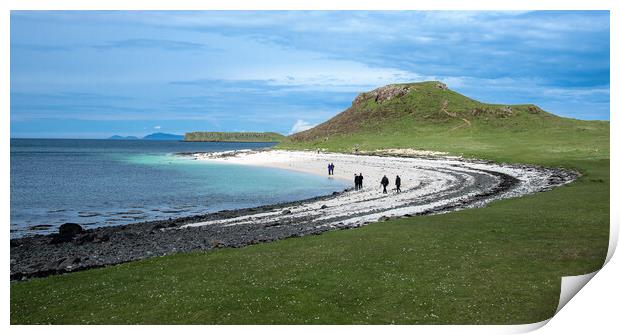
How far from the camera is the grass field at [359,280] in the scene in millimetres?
18219

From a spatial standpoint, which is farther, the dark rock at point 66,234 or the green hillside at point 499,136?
the green hillside at point 499,136

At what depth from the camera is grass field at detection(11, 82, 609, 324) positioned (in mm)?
18219

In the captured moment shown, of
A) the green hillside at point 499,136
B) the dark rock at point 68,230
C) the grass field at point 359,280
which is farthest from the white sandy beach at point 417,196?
the green hillside at point 499,136

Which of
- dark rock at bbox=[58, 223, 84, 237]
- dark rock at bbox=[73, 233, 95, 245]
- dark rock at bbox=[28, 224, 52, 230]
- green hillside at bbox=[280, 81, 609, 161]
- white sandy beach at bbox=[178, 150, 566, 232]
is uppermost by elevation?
green hillside at bbox=[280, 81, 609, 161]

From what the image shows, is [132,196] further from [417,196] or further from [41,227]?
[417,196]

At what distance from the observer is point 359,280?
20.6m

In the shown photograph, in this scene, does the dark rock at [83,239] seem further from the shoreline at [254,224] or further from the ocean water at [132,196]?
the ocean water at [132,196]

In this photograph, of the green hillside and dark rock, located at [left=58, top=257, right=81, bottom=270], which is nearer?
dark rock, located at [left=58, top=257, right=81, bottom=270]

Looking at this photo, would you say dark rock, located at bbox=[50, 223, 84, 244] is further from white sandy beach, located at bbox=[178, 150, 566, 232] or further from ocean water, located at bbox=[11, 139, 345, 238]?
white sandy beach, located at bbox=[178, 150, 566, 232]

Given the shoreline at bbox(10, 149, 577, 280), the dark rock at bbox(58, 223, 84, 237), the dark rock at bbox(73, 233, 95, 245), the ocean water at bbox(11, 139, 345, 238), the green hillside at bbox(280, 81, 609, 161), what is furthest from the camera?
the green hillside at bbox(280, 81, 609, 161)

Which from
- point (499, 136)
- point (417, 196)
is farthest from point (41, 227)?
point (499, 136)

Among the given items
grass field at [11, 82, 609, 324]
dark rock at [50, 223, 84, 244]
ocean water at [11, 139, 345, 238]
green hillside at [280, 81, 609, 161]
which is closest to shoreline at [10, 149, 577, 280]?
dark rock at [50, 223, 84, 244]
